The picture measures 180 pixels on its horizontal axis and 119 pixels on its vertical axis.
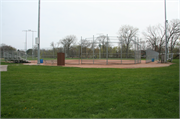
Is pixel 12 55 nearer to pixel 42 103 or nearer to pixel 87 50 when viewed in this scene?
pixel 87 50

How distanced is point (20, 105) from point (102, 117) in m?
2.33

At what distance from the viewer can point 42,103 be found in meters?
4.11

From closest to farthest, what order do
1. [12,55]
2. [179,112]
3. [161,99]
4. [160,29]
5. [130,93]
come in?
[179,112]
[161,99]
[130,93]
[12,55]
[160,29]

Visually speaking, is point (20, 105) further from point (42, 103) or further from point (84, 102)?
point (84, 102)

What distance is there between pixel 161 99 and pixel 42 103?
362cm

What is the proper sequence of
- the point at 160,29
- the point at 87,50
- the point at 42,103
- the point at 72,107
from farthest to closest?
the point at 160,29 < the point at 87,50 < the point at 42,103 < the point at 72,107

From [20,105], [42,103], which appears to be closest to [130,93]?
[42,103]

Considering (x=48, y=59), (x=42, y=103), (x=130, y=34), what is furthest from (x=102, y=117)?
(x=130, y=34)

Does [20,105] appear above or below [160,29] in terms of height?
below

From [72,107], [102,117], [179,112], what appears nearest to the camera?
[102,117]

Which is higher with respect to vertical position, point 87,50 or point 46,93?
point 87,50

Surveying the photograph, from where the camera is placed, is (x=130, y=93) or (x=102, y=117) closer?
(x=102, y=117)

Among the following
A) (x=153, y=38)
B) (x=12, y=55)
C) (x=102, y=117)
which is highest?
(x=153, y=38)

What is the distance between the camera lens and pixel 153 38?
177ft
